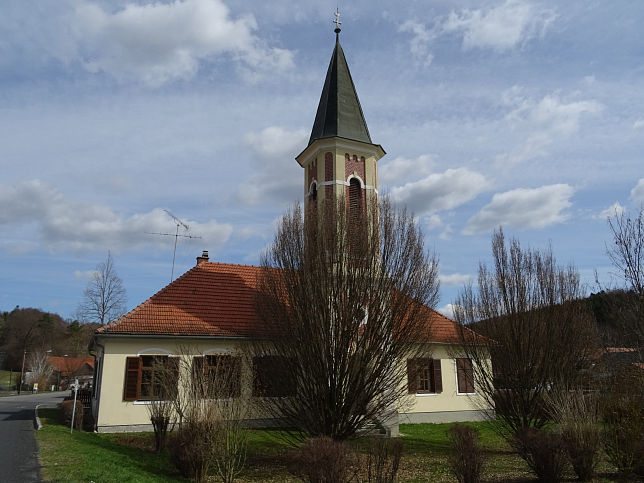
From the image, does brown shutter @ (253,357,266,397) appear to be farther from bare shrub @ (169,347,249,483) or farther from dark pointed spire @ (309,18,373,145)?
dark pointed spire @ (309,18,373,145)

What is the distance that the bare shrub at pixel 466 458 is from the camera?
29.5ft

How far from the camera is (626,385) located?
→ 11234 mm

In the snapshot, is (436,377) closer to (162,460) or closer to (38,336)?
(162,460)

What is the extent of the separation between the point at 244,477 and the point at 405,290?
20.3 feet

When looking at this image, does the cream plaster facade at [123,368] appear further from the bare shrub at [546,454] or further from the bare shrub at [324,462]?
the bare shrub at [324,462]

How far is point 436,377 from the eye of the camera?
22328 mm

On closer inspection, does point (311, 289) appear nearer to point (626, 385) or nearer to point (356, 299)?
point (356, 299)

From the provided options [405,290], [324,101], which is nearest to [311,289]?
[405,290]

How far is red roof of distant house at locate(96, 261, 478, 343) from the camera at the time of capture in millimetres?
17641

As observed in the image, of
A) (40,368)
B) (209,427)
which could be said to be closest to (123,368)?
(209,427)

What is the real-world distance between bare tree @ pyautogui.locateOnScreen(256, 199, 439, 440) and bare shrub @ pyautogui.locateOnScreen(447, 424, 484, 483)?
2930 millimetres

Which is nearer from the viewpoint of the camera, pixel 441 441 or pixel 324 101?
pixel 441 441

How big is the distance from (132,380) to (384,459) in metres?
12.4

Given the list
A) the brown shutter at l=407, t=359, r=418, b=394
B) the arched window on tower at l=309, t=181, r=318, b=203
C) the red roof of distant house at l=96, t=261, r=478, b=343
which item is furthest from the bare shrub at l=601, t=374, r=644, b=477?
the arched window on tower at l=309, t=181, r=318, b=203
